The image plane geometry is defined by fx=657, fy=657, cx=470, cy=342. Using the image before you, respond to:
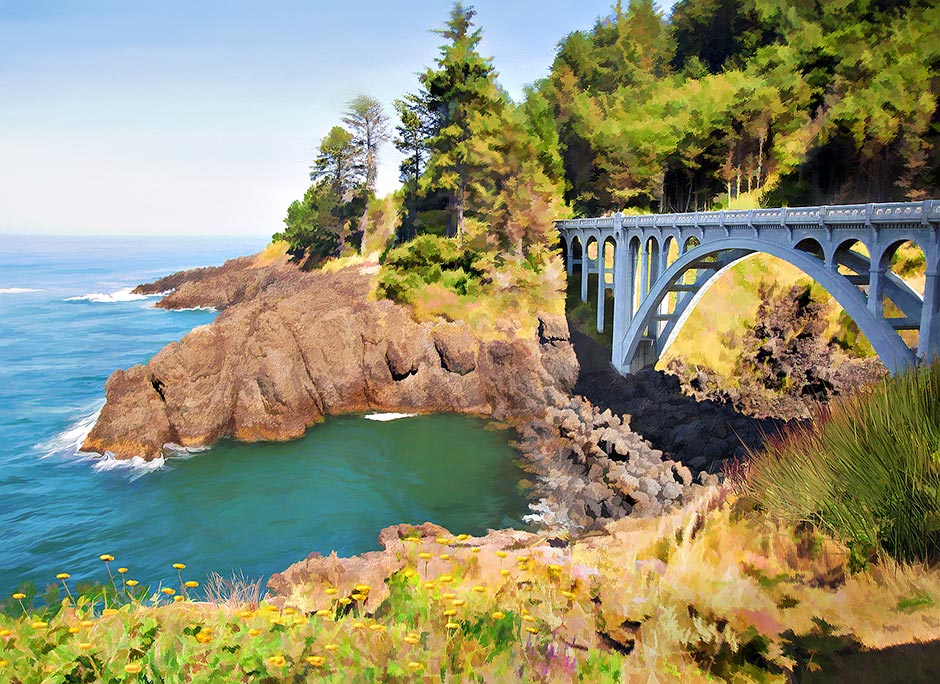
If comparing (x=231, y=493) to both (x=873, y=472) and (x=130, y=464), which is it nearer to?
(x=130, y=464)

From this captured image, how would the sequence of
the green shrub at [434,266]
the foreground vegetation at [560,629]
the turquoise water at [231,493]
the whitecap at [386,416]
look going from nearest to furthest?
1. the foreground vegetation at [560,629]
2. the turquoise water at [231,493]
3. the whitecap at [386,416]
4. the green shrub at [434,266]

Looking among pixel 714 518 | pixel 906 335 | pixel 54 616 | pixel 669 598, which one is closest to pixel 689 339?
pixel 906 335

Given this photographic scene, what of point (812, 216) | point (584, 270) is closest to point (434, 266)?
point (584, 270)

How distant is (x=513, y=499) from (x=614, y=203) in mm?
29833

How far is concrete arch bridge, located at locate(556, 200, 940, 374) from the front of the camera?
50.2 ft

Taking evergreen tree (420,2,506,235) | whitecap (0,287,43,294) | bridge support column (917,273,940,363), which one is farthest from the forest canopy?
whitecap (0,287,43,294)

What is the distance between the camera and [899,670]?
4316 millimetres

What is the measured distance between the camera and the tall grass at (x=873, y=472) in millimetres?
6039

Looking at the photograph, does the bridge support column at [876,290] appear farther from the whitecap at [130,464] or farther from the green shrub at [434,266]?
the green shrub at [434,266]

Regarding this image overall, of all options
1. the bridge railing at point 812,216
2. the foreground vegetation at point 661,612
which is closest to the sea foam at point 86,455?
the foreground vegetation at point 661,612

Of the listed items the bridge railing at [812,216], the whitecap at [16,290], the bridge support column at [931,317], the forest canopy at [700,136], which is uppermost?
the forest canopy at [700,136]

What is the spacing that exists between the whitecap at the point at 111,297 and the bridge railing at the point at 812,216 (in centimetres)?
6374

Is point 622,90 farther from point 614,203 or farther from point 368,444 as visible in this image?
point 368,444

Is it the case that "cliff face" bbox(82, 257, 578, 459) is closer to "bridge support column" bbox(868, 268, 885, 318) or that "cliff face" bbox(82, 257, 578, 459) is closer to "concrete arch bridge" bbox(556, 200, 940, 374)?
"concrete arch bridge" bbox(556, 200, 940, 374)
